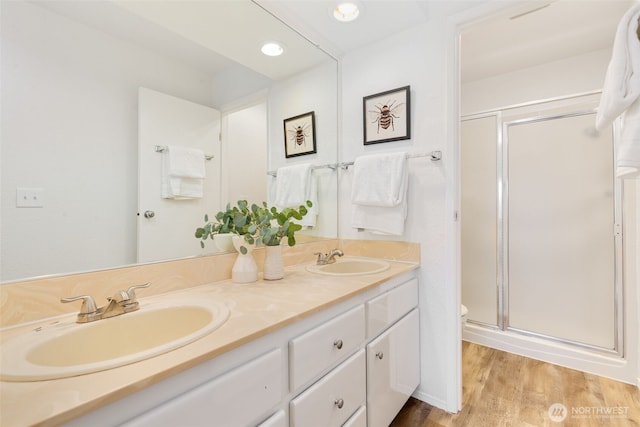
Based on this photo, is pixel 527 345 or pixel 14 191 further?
pixel 527 345

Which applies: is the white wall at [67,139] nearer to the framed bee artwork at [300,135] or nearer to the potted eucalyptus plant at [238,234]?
the potted eucalyptus plant at [238,234]

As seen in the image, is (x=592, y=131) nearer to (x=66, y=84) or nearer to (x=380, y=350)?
(x=380, y=350)

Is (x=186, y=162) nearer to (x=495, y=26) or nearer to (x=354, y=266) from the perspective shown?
(x=354, y=266)

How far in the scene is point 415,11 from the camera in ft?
4.94

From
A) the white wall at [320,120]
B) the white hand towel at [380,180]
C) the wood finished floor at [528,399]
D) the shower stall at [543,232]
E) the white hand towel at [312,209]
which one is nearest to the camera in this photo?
the wood finished floor at [528,399]

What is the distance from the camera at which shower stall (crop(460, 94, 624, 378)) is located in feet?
6.53

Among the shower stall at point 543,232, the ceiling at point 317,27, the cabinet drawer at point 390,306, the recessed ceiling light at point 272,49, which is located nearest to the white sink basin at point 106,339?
the cabinet drawer at point 390,306

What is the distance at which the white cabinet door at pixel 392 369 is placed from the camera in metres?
1.19

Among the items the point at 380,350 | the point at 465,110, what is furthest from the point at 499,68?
the point at 380,350

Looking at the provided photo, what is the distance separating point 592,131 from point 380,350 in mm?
2203

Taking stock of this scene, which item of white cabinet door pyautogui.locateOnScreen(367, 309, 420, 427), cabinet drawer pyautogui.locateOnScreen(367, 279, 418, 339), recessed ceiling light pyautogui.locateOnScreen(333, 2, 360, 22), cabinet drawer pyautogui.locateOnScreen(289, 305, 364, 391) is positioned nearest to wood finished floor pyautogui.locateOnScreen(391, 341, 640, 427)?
white cabinet door pyautogui.locateOnScreen(367, 309, 420, 427)

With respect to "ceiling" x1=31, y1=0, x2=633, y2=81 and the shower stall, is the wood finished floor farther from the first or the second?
"ceiling" x1=31, y1=0, x2=633, y2=81

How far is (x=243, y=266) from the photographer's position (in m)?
1.23

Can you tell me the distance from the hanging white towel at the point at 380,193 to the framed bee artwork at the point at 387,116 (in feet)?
0.48
